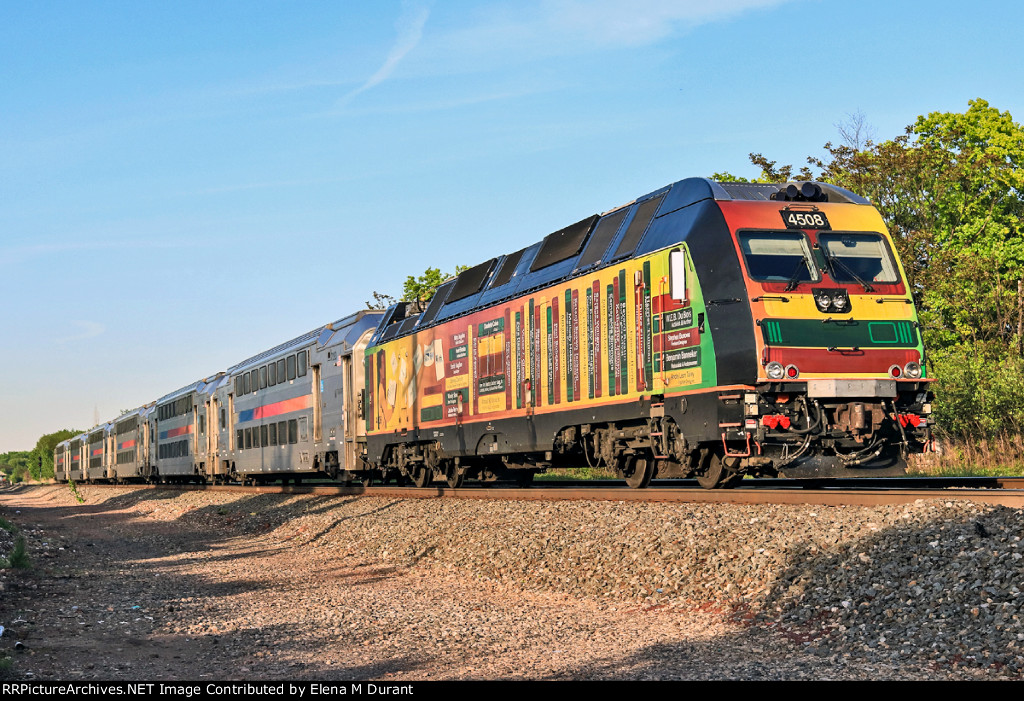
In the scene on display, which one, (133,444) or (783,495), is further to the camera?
(133,444)

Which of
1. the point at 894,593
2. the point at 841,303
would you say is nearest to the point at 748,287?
the point at 841,303

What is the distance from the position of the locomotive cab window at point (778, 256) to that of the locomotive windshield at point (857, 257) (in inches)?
11.3

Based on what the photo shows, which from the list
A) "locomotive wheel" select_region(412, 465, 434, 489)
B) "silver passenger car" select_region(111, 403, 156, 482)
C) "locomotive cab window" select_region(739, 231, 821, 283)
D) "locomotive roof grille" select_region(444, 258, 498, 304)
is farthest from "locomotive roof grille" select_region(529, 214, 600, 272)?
"silver passenger car" select_region(111, 403, 156, 482)

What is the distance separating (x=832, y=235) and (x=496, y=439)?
24.5 feet

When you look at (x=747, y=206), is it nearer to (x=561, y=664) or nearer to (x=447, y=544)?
(x=447, y=544)

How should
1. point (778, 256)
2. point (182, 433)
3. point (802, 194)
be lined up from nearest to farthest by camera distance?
point (778, 256) → point (802, 194) → point (182, 433)

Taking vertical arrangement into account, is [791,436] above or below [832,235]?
below

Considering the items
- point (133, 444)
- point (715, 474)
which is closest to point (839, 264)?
point (715, 474)

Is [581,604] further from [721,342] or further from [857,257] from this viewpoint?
[857,257]

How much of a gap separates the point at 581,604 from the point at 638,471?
560 cm

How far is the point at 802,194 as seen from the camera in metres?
13.5

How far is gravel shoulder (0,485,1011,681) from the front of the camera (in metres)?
7.20

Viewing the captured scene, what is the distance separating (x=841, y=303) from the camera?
1230 cm

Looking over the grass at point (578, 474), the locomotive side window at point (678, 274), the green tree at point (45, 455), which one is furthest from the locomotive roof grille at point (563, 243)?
the green tree at point (45, 455)
